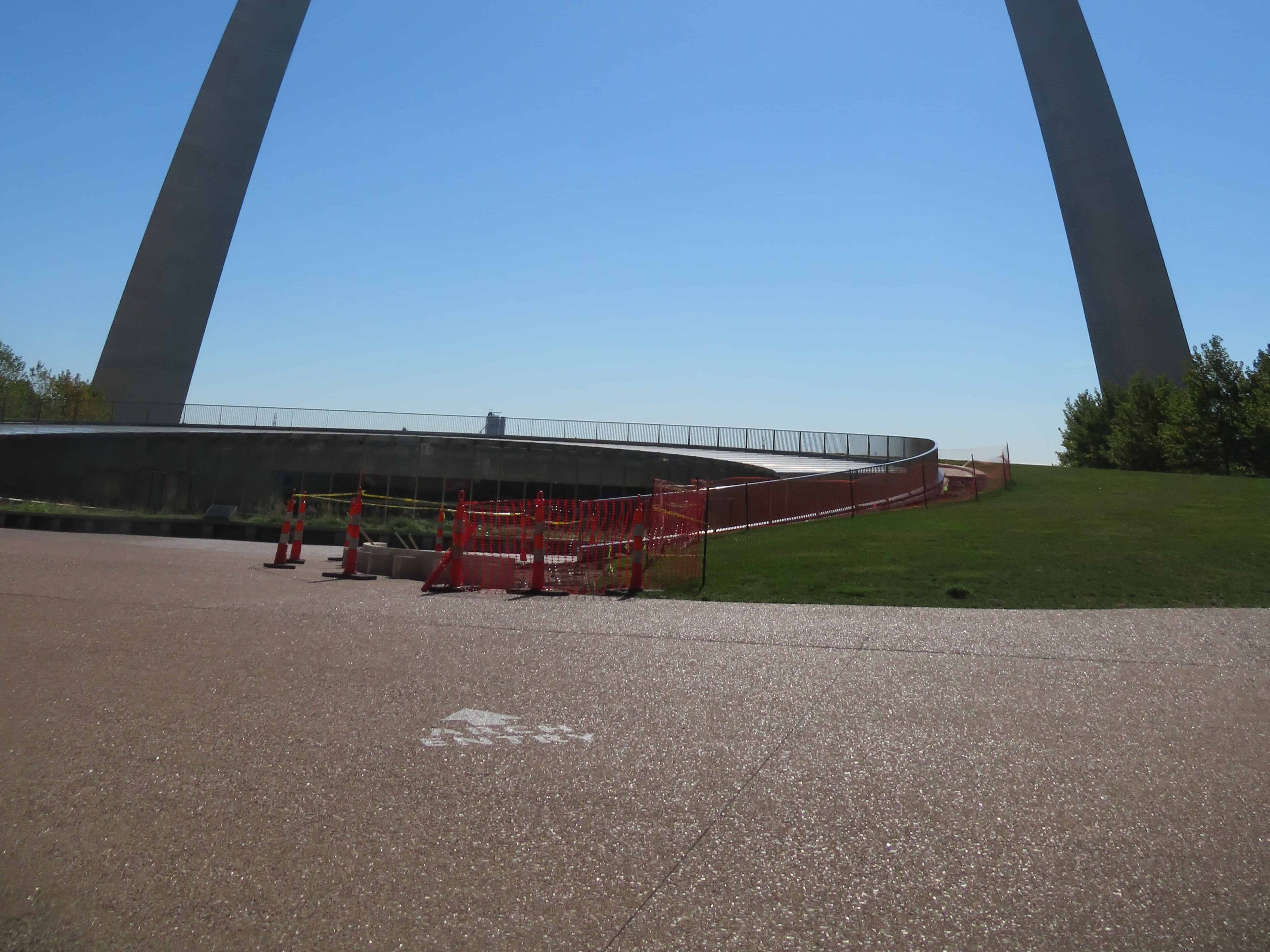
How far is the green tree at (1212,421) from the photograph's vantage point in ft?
162

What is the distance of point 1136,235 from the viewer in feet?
220

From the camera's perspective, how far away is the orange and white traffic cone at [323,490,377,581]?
15.0m

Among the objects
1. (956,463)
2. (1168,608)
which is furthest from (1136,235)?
(1168,608)

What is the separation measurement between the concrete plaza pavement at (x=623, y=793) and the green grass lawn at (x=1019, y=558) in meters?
4.32

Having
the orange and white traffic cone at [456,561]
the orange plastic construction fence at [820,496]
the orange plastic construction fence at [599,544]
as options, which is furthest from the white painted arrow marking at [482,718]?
the orange plastic construction fence at [820,496]

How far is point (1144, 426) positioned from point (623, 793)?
56915mm

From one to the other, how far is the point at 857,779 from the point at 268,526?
88.4 ft

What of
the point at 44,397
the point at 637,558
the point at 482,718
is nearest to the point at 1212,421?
the point at 637,558

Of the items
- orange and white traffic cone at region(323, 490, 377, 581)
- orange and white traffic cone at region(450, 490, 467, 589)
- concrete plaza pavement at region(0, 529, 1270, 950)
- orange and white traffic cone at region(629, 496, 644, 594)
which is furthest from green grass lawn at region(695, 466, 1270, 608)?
orange and white traffic cone at region(323, 490, 377, 581)

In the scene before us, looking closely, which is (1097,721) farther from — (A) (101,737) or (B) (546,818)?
(A) (101,737)

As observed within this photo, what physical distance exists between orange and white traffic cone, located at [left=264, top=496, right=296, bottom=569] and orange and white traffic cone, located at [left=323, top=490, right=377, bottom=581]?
4.56 feet

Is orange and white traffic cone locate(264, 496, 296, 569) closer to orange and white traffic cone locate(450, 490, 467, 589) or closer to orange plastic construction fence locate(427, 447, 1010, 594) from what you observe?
orange plastic construction fence locate(427, 447, 1010, 594)

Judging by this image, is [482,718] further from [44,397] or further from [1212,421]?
[44,397]

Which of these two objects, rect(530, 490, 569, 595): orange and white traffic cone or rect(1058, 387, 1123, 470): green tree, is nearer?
rect(530, 490, 569, 595): orange and white traffic cone
